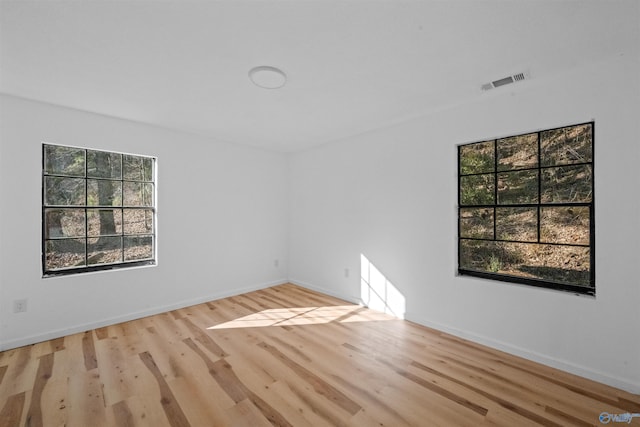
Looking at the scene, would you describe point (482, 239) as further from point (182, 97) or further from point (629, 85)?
point (182, 97)

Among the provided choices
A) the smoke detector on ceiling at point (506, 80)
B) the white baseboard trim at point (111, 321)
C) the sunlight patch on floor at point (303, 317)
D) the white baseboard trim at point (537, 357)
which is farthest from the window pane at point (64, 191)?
the smoke detector on ceiling at point (506, 80)

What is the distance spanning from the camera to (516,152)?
2.69 m

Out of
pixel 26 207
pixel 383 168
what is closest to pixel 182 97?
pixel 26 207

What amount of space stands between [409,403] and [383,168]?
2.61 m

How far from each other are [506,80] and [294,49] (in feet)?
6.18

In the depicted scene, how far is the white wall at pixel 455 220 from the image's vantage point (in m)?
1.99

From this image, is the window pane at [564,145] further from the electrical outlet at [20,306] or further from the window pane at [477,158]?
the electrical outlet at [20,306]

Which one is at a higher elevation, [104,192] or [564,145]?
[564,145]

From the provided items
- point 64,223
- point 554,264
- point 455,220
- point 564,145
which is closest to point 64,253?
point 64,223

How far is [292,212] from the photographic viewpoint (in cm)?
508

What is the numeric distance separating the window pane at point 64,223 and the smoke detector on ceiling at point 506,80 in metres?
4.53

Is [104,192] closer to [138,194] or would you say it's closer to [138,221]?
[138,194]

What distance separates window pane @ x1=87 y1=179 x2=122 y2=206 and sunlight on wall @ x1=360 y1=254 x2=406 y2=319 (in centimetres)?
334

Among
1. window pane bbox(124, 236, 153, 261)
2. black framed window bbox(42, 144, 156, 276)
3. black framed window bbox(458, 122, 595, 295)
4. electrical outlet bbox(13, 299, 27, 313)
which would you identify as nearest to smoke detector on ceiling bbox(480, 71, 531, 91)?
black framed window bbox(458, 122, 595, 295)
